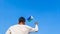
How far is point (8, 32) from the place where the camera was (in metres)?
4.39

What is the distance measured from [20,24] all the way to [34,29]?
443 millimetres

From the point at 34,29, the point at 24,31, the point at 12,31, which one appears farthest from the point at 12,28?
the point at 34,29

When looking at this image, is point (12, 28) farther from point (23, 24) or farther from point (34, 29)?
point (34, 29)

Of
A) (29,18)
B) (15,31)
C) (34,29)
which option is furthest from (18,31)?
(29,18)

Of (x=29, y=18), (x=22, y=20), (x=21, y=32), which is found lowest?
(x=21, y=32)

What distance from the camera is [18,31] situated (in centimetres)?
440

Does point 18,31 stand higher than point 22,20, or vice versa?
point 22,20

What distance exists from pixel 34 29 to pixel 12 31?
66 cm

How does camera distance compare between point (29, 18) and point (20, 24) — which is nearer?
point (20, 24)

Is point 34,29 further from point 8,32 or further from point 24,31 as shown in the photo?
point 8,32

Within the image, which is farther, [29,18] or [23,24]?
[29,18]

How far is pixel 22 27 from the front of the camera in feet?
14.5

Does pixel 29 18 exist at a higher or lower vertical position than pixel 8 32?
higher

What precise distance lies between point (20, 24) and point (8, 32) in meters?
0.43
